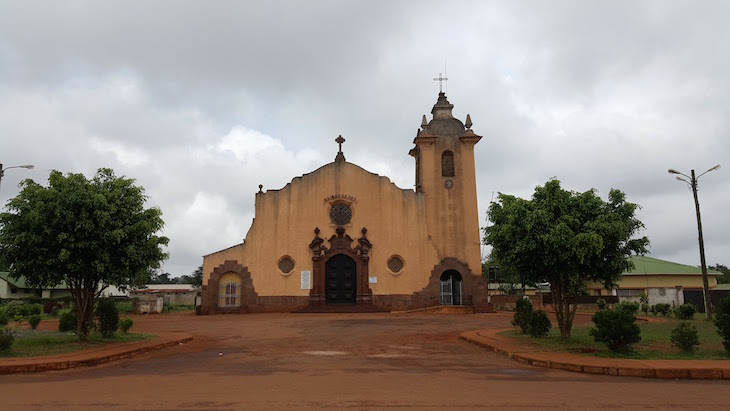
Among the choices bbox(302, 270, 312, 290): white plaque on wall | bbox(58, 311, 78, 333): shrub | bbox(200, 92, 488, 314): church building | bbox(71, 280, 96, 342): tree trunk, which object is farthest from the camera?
bbox(302, 270, 312, 290): white plaque on wall

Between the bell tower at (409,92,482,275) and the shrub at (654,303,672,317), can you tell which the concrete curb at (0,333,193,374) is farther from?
the shrub at (654,303,672,317)

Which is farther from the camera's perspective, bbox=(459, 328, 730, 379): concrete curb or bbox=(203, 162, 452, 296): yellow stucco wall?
bbox=(203, 162, 452, 296): yellow stucco wall

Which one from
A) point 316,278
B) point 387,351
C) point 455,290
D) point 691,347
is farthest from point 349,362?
point 455,290

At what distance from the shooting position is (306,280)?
30.2m

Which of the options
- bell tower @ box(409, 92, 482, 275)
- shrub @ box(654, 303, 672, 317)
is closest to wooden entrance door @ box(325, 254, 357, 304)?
bell tower @ box(409, 92, 482, 275)

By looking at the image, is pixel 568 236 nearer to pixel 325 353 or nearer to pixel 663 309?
pixel 325 353

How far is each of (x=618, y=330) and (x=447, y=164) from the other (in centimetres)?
2255

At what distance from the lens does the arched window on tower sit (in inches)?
1287

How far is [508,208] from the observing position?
13320 mm

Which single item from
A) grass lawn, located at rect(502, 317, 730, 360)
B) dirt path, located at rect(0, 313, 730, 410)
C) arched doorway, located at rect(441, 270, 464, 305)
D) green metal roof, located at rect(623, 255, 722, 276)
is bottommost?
dirt path, located at rect(0, 313, 730, 410)

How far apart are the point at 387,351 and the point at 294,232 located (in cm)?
1869

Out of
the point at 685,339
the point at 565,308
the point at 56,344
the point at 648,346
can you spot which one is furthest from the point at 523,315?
the point at 56,344

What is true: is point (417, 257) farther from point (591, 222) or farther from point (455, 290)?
point (591, 222)

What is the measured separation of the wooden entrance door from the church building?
0.19 ft
